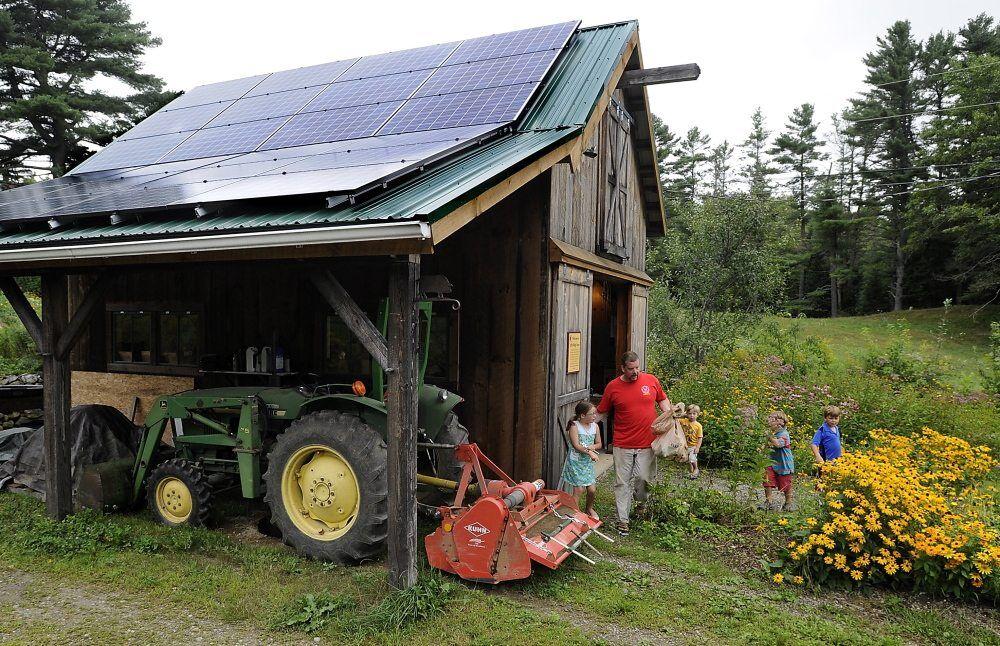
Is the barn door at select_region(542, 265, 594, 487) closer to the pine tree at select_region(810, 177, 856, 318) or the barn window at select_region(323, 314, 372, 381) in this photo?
the barn window at select_region(323, 314, 372, 381)

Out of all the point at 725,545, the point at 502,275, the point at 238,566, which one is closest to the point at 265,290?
the point at 502,275

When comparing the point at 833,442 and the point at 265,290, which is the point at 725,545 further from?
the point at 265,290

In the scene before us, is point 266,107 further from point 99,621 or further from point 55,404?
point 99,621

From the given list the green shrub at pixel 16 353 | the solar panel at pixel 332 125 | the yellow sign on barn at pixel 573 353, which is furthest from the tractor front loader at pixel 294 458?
the green shrub at pixel 16 353

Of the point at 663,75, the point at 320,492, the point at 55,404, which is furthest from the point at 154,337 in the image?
the point at 663,75

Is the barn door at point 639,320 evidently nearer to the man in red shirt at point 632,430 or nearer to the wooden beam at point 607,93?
the wooden beam at point 607,93

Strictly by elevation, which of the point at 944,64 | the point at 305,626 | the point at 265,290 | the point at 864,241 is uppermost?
the point at 944,64

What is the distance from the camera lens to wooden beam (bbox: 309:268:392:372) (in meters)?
4.44

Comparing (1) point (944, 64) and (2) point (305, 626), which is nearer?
(2) point (305, 626)

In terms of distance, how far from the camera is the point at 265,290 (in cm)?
802

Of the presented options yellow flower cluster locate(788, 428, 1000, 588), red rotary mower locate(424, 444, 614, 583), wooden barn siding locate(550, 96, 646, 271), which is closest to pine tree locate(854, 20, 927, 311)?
wooden barn siding locate(550, 96, 646, 271)

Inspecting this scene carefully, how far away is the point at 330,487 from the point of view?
5.04 metres

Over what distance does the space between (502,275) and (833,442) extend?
12.7ft

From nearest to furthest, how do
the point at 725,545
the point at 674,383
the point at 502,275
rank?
1. the point at 725,545
2. the point at 502,275
3. the point at 674,383
